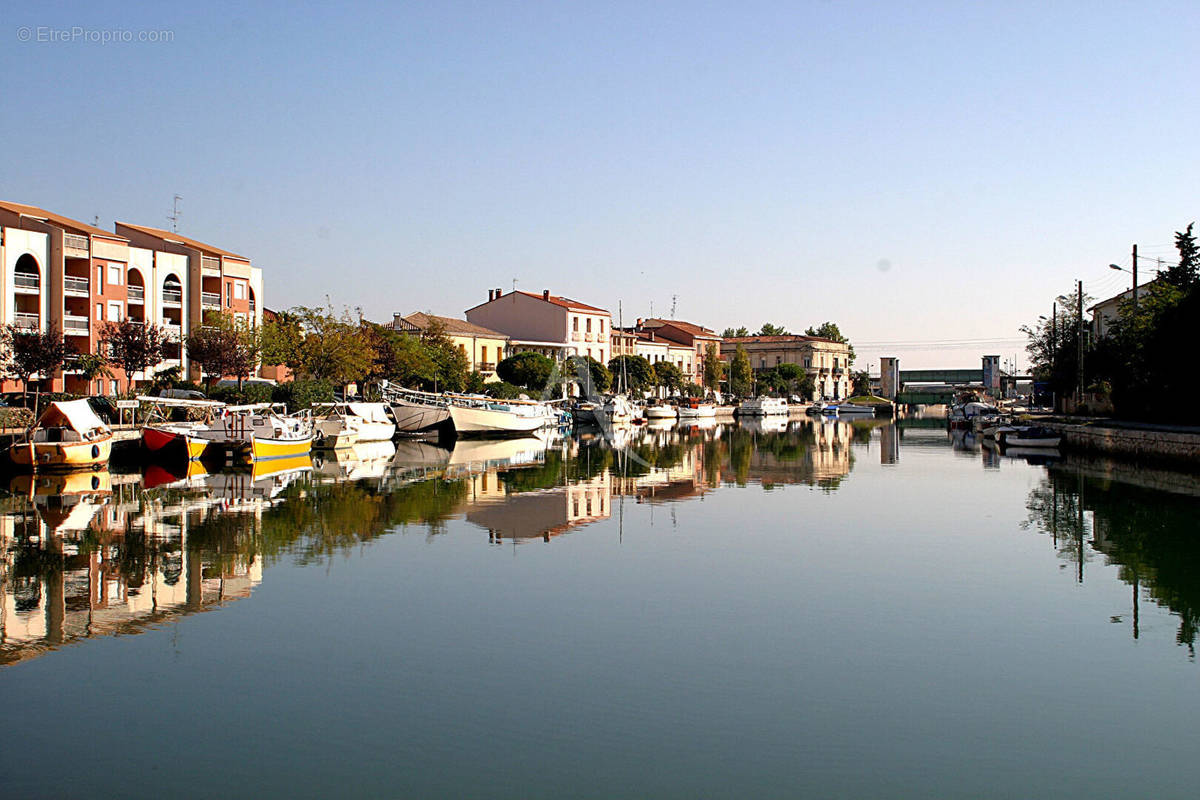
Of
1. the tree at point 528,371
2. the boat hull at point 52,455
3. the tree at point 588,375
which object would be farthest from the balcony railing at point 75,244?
the tree at point 588,375

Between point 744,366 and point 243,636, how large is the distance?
11275cm

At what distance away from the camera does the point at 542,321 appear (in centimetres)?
9744

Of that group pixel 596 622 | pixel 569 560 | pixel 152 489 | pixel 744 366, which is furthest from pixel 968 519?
Answer: pixel 744 366

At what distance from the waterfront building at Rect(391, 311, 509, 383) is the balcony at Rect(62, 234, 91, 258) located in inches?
1199

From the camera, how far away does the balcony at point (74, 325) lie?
161ft

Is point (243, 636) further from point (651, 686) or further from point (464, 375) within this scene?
point (464, 375)

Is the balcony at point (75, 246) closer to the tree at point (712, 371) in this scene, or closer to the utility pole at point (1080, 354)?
the utility pole at point (1080, 354)

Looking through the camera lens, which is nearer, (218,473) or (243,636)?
(243,636)

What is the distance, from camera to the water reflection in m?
14.3

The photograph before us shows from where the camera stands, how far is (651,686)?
1015cm

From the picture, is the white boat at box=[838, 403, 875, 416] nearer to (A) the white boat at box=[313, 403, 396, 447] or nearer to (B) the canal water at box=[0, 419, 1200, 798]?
(A) the white boat at box=[313, 403, 396, 447]

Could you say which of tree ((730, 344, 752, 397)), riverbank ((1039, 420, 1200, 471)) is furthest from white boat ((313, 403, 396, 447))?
tree ((730, 344, 752, 397))

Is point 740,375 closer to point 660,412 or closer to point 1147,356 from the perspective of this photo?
Answer: point 660,412

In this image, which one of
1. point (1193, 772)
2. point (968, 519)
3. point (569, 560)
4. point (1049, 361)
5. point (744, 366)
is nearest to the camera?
point (1193, 772)
